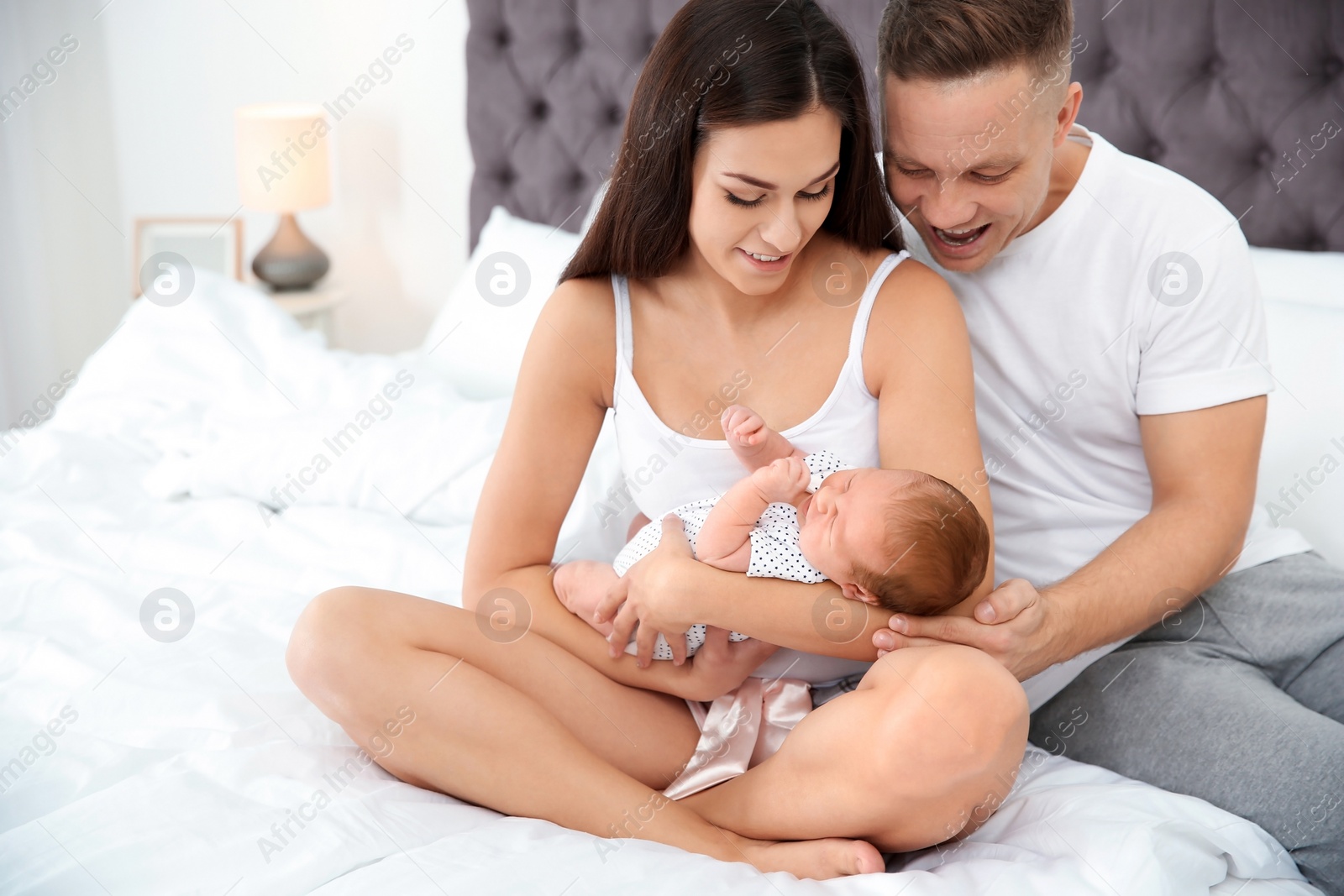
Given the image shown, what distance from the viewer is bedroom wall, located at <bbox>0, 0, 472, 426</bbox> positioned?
11.6 ft

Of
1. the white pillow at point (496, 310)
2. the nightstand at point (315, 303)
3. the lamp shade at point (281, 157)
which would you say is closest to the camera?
the white pillow at point (496, 310)

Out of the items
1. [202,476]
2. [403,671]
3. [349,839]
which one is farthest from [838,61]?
[202,476]

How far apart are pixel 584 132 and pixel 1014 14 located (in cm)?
171

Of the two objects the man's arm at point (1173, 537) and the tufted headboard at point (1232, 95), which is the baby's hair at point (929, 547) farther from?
the tufted headboard at point (1232, 95)

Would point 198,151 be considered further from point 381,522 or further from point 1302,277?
point 1302,277

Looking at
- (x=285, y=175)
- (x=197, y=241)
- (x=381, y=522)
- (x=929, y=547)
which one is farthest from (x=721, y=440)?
(x=197, y=241)

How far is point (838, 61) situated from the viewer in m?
1.33

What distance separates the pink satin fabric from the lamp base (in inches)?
103

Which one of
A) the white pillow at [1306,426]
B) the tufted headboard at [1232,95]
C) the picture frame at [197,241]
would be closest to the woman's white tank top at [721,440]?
the tufted headboard at [1232,95]

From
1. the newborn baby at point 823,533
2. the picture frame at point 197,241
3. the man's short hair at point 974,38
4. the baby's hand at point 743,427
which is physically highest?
the man's short hair at point 974,38

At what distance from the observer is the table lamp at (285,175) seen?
3.29 meters

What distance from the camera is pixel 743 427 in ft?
4.47

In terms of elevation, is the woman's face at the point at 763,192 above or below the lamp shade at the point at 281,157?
above

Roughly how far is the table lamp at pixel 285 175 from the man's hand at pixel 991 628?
274 cm
